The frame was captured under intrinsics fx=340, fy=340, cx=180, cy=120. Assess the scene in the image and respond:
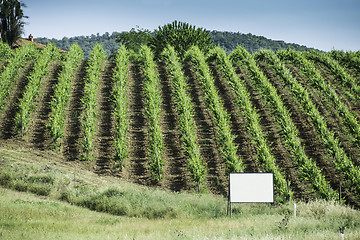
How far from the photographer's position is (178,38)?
58.4 m

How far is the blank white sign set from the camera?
1191cm

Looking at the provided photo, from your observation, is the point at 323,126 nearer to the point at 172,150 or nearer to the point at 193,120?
the point at 193,120

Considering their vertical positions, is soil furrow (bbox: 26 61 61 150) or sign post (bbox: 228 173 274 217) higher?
soil furrow (bbox: 26 61 61 150)

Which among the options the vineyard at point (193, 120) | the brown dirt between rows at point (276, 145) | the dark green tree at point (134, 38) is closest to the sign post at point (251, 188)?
the vineyard at point (193, 120)

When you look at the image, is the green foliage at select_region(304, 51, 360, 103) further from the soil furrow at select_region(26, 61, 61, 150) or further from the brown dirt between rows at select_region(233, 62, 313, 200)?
the soil furrow at select_region(26, 61, 61, 150)

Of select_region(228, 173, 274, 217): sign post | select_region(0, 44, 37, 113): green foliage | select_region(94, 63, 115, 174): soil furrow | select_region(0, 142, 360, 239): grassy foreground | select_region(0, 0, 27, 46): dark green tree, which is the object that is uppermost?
select_region(0, 0, 27, 46): dark green tree

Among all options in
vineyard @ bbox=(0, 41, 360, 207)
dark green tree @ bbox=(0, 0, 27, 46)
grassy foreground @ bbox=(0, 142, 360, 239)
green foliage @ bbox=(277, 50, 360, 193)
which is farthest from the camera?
dark green tree @ bbox=(0, 0, 27, 46)

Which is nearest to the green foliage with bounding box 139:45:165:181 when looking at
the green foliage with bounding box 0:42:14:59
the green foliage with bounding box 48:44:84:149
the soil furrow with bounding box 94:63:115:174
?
the soil furrow with bounding box 94:63:115:174

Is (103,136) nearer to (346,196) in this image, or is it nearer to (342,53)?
(346,196)

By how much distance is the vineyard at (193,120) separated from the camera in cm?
1950

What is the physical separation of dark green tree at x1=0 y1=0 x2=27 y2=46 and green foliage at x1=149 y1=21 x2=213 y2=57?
856 inches

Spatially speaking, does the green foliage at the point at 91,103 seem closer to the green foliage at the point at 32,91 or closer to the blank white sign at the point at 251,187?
the green foliage at the point at 32,91

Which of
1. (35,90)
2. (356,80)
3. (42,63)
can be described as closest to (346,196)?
(356,80)

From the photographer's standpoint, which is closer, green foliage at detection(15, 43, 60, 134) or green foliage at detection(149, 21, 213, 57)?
green foliage at detection(15, 43, 60, 134)
